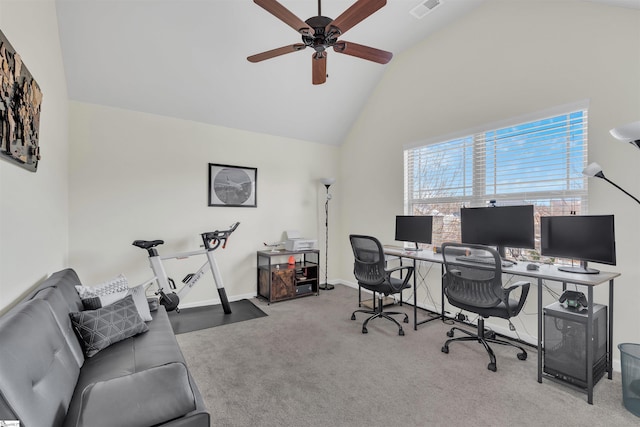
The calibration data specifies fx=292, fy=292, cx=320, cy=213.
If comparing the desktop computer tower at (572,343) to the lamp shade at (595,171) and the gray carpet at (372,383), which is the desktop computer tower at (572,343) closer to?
the gray carpet at (372,383)

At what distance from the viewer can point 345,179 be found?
17.6ft

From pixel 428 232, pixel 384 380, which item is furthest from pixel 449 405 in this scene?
pixel 428 232

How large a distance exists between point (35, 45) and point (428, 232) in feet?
12.9

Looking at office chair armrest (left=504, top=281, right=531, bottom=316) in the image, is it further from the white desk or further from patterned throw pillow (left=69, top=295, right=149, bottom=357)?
patterned throw pillow (left=69, top=295, right=149, bottom=357)

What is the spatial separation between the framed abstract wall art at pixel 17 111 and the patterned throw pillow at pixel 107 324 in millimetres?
1002

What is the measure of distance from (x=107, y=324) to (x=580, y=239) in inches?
141

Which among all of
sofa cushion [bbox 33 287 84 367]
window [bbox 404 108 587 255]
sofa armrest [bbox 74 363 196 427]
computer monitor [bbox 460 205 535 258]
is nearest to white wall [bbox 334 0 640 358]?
window [bbox 404 108 587 255]

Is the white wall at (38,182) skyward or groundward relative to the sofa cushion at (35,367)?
skyward

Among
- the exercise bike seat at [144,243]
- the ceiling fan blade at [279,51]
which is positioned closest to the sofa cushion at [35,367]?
the exercise bike seat at [144,243]

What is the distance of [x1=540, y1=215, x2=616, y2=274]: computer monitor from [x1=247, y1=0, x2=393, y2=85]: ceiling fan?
207 centimetres

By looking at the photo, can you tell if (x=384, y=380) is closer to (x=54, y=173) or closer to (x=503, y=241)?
(x=503, y=241)

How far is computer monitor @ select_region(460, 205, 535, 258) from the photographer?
2.71 m

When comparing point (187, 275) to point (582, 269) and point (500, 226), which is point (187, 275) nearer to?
point (500, 226)

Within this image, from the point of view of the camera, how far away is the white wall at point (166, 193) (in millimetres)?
3408
